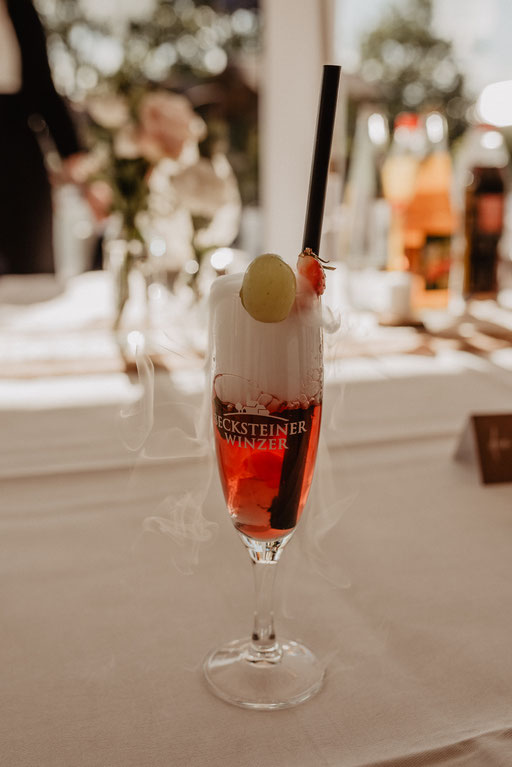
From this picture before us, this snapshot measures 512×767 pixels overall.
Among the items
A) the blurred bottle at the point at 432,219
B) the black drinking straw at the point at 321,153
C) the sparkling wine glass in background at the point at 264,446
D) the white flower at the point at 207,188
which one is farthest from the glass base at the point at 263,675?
the blurred bottle at the point at 432,219

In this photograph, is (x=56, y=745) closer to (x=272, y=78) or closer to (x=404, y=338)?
(x=404, y=338)

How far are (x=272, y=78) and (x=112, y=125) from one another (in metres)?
1.53

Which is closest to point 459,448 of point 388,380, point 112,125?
point 388,380

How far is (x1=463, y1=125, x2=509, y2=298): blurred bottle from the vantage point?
162 centimetres

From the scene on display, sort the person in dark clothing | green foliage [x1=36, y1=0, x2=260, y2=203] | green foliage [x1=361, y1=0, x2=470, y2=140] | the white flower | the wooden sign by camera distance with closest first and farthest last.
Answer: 1. the wooden sign
2. the white flower
3. the person in dark clothing
4. green foliage [x1=36, y1=0, x2=260, y2=203]
5. green foliage [x1=361, y1=0, x2=470, y2=140]

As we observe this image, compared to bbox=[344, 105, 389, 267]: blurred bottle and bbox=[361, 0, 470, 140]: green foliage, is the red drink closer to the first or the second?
bbox=[344, 105, 389, 267]: blurred bottle

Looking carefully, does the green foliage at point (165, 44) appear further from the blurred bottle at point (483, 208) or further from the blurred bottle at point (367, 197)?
the blurred bottle at point (483, 208)

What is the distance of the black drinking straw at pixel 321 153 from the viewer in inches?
18.2

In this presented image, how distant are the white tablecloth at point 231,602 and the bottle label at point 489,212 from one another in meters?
0.81

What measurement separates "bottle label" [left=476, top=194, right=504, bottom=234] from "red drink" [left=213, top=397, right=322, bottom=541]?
1260mm

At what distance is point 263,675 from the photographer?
1.61ft

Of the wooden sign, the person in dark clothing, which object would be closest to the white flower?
the wooden sign

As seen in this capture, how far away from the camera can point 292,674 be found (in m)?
0.47

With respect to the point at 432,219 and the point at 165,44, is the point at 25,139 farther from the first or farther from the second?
the point at 165,44
